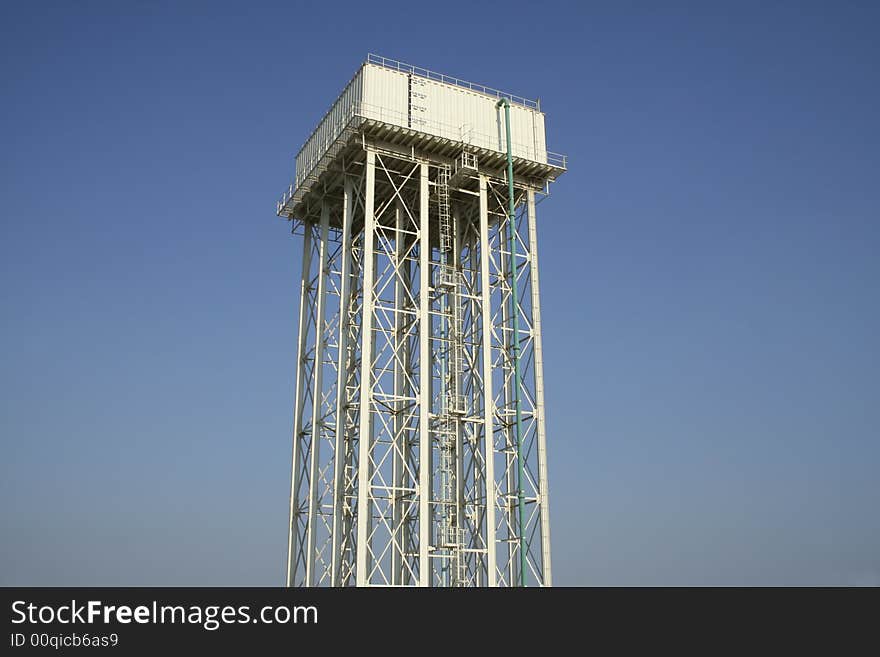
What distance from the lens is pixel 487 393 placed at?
42.1 metres

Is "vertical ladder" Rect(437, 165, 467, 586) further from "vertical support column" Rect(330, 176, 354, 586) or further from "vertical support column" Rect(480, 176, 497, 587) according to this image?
"vertical support column" Rect(330, 176, 354, 586)

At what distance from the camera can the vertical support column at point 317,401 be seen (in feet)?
141

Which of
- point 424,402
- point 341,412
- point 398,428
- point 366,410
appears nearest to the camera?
point 366,410

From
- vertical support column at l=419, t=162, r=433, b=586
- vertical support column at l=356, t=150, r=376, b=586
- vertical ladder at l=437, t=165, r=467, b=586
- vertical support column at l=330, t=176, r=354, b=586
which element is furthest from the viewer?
vertical ladder at l=437, t=165, r=467, b=586

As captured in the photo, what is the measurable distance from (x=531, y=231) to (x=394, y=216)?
7.72m

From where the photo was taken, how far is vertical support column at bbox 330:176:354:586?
1609 inches

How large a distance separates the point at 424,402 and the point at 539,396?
6.14 metres

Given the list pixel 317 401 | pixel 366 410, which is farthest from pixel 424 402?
pixel 317 401

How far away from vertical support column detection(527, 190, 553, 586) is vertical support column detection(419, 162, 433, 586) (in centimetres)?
519

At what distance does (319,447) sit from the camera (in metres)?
44.1

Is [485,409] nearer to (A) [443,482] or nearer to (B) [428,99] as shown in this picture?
(A) [443,482]

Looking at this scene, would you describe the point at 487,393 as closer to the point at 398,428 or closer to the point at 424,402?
the point at 424,402
